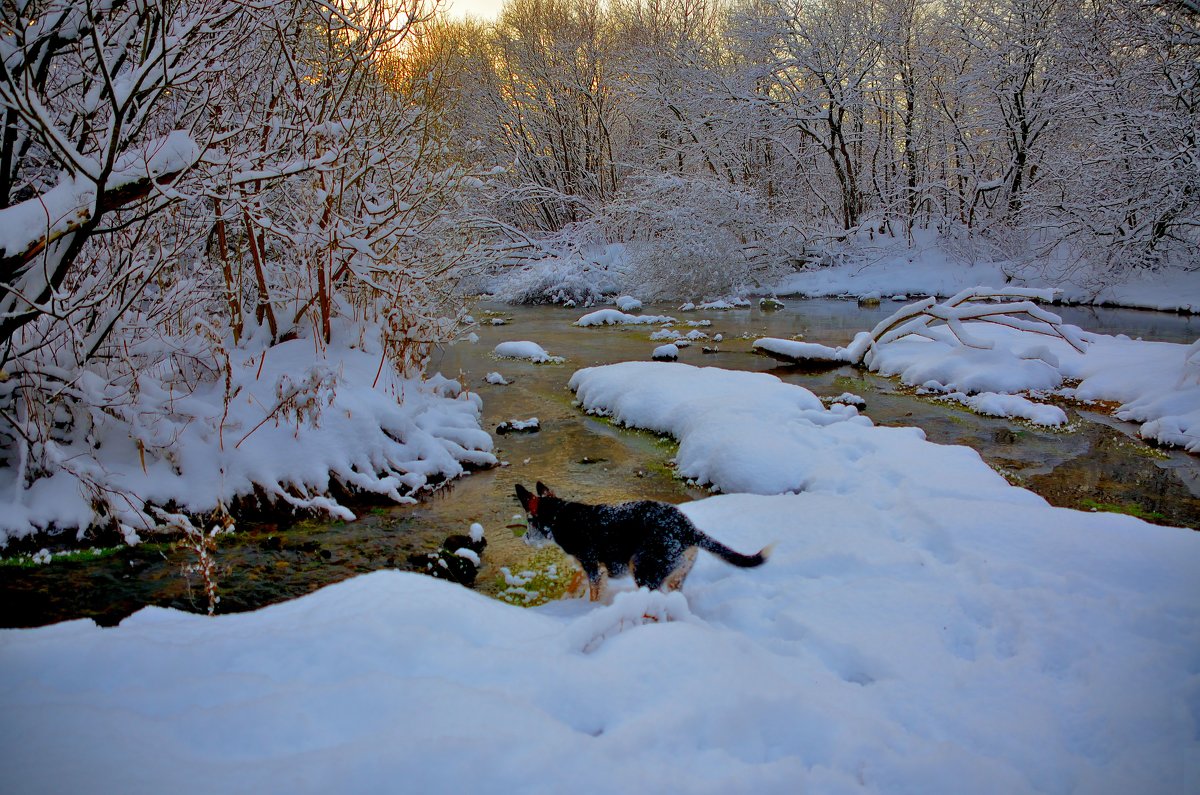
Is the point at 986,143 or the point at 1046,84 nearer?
the point at 1046,84

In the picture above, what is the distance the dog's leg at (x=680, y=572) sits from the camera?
3.90 meters

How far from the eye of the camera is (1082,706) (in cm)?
283

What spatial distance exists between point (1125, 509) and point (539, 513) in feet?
19.3

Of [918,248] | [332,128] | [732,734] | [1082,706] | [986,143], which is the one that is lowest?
[1082,706]

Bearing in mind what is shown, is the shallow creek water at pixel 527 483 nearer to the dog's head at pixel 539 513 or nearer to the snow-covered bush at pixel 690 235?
the dog's head at pixel 539 513

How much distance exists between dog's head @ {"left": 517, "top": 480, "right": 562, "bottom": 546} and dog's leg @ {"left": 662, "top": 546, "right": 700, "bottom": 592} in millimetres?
951

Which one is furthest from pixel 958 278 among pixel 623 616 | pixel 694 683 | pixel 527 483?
pixel 694 683

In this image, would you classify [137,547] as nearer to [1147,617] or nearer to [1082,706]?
[1082,706]

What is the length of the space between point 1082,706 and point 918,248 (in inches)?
996

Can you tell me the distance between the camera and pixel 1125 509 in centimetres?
627

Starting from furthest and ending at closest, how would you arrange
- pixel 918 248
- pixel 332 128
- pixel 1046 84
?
pixel 918 248 → pixel 1046 84 → pixel 332 128

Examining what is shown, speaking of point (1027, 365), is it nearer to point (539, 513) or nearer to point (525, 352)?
point (525, 352)

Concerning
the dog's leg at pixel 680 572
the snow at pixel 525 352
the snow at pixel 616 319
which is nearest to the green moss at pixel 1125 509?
the dog's leg at pixel 680 572

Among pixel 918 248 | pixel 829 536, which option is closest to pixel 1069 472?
pixel 829 536
